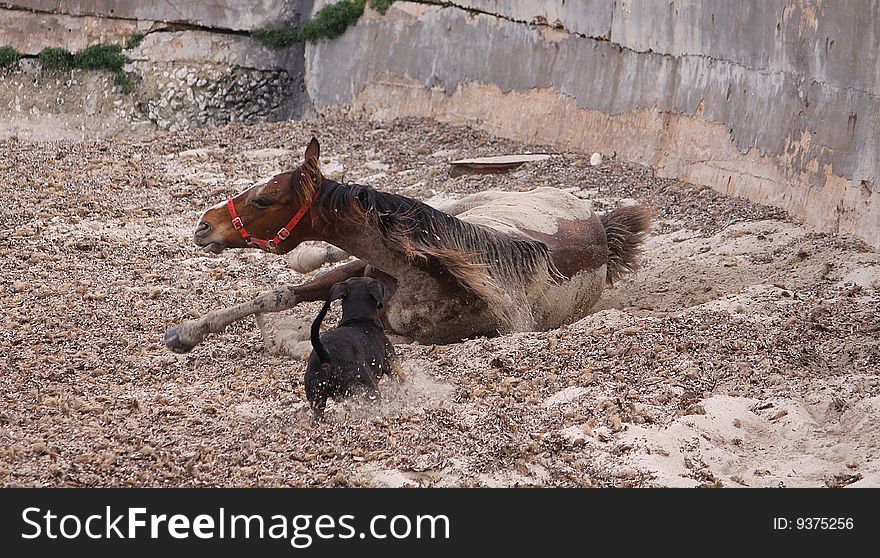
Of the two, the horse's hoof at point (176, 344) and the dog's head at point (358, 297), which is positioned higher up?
the dog's head at point (358, 297)

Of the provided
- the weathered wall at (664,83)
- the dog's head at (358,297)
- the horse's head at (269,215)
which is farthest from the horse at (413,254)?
the weathered wall at (664,83)

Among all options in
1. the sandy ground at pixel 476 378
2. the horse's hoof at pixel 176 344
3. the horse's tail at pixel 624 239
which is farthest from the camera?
the horse's tail at pixel 624 239

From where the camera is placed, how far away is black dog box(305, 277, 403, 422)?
4.61 m

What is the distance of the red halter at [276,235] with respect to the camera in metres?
5.55

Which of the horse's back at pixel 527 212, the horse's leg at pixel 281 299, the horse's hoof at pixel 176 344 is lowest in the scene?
the horse's hoof at pixel 176 344

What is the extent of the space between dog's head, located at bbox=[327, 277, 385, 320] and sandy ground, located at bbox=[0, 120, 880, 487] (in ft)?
1.22

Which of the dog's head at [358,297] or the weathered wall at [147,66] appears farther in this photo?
the weathered wall at [147,66]

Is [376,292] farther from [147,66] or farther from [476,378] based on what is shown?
[147,66]

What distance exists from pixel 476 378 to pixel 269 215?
1.37 metres

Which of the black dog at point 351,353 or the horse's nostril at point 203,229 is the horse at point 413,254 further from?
the black dog at point 351,353

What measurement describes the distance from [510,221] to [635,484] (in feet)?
9.01

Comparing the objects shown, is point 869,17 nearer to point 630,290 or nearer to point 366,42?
point 630,290

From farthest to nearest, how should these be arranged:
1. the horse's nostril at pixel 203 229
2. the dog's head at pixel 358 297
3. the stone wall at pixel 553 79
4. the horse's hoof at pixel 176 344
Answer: the stone wall at pixel 553 79 < the horse's hoof at pixel 176 344 < the horse's nostril at pixel 203 229 < the dog's head at pixel 358 297

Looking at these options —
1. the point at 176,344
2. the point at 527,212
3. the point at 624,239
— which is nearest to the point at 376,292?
the point at 176,344
